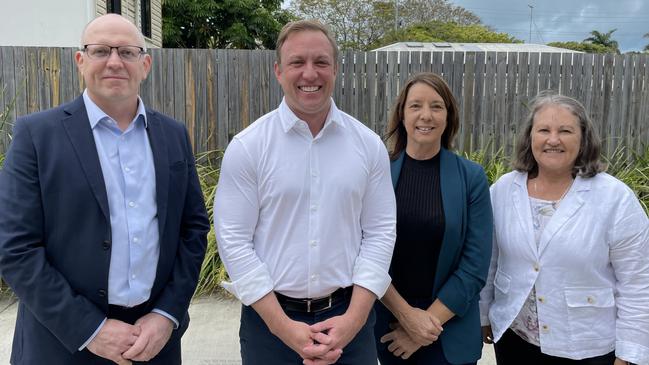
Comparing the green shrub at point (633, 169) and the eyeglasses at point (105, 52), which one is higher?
the eyeglasses at point (105, 52)

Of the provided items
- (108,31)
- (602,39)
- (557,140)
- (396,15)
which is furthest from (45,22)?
(602,39)

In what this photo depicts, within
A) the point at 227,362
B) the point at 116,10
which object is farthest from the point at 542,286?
the point at 116,10

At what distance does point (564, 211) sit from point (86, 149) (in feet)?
6.22

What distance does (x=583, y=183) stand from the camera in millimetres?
2186

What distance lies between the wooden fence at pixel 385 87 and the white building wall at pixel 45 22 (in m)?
4.46

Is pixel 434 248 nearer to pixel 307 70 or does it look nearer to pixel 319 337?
pixel 319 337

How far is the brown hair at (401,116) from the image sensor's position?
235cm

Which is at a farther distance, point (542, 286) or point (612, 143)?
point (612, 143)

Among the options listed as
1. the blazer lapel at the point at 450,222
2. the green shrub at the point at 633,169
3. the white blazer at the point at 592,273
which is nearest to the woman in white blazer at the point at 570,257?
the white blazer at the point at 592,273

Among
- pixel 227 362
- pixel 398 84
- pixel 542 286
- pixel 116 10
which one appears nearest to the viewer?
pixel 542 286

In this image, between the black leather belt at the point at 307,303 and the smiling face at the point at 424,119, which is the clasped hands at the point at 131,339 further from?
the smiling face at the point at 424,119

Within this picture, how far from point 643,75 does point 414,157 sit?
5222 millimetres

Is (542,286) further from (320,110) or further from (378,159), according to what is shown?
(320,110)

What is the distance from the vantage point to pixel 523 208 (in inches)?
89.4
